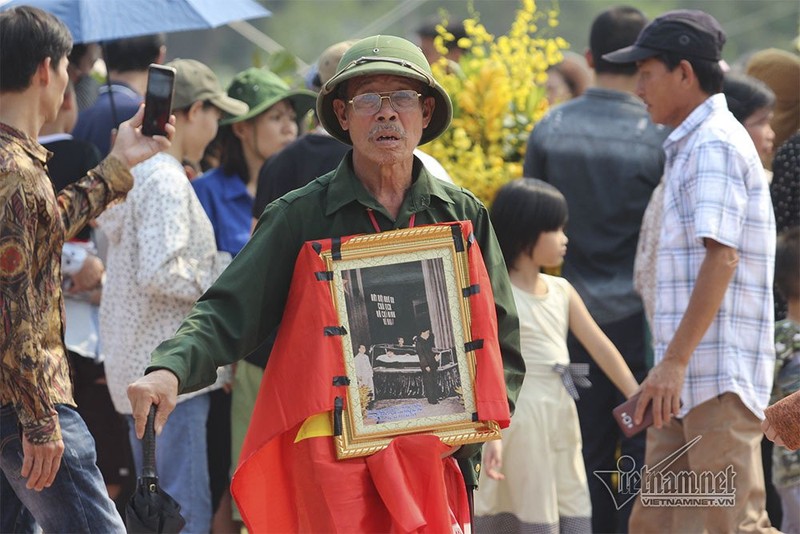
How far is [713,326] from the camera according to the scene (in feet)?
17.5

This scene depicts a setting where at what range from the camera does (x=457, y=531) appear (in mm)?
3965

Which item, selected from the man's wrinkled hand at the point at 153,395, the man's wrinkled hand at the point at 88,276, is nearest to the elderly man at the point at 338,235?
the man's wrinkled hand at the point at 153,395

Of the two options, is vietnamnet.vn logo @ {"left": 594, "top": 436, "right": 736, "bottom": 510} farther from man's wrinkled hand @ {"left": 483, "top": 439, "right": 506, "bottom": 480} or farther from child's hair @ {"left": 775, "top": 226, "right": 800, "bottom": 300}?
child's hair @ {"left": 775, "top": 226, "right": 800, "bottom": 300}

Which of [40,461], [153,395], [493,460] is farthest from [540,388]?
[153,395]

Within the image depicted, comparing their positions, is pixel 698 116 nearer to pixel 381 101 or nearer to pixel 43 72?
pixel 381 101

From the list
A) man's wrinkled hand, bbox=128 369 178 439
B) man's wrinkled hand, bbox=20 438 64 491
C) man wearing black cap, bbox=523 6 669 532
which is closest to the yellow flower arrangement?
man wearing black cap, bbox=523 6 669 532

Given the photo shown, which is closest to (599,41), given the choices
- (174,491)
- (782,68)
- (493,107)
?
(493,107)

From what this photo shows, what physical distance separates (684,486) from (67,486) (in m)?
2.50

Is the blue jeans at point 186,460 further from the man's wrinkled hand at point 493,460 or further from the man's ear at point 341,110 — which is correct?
the man's ear at point 341,110

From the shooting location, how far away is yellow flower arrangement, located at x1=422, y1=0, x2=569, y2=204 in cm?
753

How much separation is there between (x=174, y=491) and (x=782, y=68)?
4.43m

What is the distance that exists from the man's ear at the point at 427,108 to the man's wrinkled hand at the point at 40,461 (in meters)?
1.57

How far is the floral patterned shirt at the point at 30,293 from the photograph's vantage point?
14.0ft

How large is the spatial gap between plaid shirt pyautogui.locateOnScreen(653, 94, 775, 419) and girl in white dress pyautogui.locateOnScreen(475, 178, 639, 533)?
761mm
